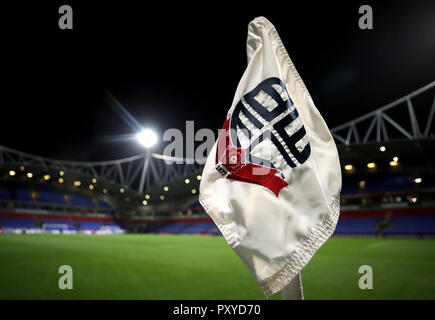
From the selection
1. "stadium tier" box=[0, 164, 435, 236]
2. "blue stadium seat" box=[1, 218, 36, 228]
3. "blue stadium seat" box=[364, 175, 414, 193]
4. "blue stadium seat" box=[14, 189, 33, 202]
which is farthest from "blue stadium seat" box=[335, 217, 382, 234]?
"blue stadium seat" box=[14, 189, 33, 202]

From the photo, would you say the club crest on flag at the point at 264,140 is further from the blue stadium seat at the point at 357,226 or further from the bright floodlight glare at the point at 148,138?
the bright floodlight glare at the point at 148,138

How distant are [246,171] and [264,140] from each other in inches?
9.1

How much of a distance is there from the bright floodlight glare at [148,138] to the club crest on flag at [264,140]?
197 feet

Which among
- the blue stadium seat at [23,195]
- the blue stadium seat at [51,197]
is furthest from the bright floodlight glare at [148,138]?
the blue stadium seat at [23,195]

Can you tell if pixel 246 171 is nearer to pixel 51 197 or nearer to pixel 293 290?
pixel 293 290

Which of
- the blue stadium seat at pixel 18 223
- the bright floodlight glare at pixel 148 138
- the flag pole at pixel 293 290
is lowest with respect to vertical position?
the flag pole at pixel 293 290

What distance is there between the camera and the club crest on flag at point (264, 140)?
5.16ft

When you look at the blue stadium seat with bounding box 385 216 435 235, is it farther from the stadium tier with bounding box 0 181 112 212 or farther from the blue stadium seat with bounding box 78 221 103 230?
the stadium tier with bounding box 0 181 112 212

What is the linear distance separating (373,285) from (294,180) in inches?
194

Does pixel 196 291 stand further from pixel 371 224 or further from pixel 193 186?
pixel 193 186

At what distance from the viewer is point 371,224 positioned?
1305 inches

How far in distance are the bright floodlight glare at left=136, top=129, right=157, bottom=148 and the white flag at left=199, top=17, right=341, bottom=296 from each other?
197ft

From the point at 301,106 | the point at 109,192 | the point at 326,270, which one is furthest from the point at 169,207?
the point at 301,106

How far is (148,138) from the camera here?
205 feet
